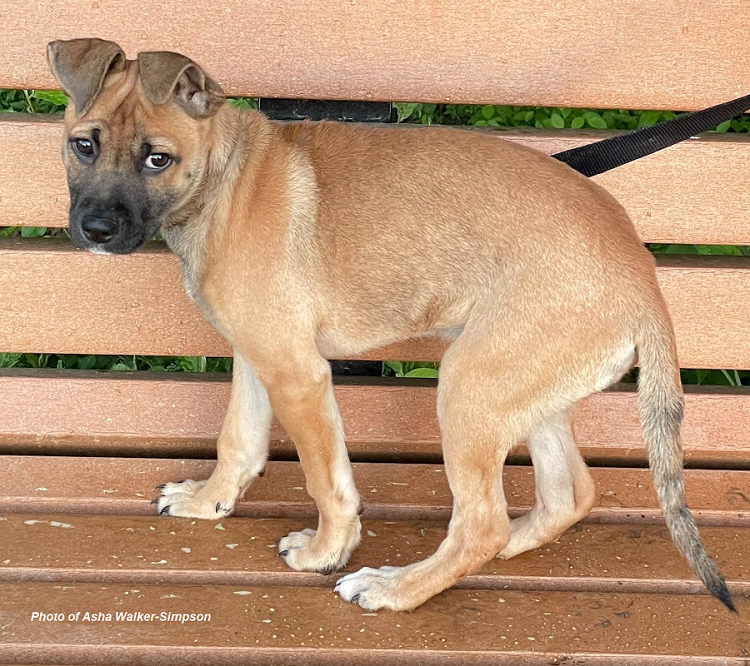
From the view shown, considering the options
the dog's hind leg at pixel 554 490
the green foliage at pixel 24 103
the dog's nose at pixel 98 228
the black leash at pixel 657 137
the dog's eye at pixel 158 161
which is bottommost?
the dog's hind leg at pixel 554 490

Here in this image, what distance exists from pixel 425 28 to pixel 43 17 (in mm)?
1454

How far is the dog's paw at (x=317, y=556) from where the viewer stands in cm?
315

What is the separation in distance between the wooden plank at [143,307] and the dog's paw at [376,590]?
1.08 meters

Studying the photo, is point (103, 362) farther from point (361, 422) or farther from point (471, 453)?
point (471, 453)

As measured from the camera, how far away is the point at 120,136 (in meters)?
2.77

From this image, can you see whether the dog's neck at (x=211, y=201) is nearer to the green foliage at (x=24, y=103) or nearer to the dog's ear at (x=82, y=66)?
the dog's ear at (x=82, y=66)

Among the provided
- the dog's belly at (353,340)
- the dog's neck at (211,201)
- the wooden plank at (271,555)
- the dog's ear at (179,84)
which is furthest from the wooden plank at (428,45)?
the wooden plank at (271,555)

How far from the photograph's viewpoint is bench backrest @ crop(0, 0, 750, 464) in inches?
137

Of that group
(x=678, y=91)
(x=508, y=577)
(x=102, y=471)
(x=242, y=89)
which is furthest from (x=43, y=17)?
(x=508, y=577)

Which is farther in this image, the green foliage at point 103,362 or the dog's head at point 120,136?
the green foliage at point 103,362

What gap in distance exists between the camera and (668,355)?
2.78m

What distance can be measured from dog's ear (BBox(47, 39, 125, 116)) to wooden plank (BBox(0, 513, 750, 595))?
153 centimetres

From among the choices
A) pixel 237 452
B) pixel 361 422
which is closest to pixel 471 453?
pixel 237 452

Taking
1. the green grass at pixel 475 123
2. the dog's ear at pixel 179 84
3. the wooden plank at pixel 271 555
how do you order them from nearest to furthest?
the dog's ear at pixel 179 84 → the wooden plank at pixel 271 555 → the green grass at pixel 475 123
